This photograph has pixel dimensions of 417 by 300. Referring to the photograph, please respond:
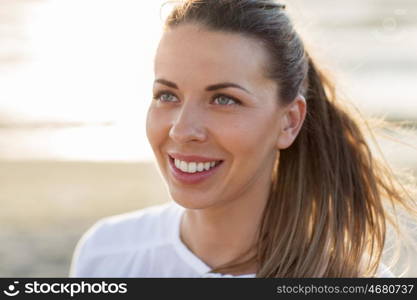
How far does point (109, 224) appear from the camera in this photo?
3.87 m

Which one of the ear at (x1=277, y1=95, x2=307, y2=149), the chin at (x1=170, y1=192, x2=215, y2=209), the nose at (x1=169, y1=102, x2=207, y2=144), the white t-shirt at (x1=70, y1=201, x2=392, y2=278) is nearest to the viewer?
the nose at (x1=169, y1=102, x2=207, y2=144)

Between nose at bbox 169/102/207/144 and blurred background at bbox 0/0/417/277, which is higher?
blurred background at bbox 0/0/417/277

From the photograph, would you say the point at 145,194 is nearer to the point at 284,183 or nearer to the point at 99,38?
the point at 99,38

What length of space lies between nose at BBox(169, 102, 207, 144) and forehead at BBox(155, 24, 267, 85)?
0.40 ft

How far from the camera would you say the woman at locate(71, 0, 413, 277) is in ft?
10.6

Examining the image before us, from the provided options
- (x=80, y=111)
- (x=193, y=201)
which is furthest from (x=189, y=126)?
(x=80, y=111)

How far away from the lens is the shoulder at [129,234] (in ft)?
12.2

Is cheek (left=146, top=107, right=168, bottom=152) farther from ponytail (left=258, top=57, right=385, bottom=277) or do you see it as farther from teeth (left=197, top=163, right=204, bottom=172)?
ponytail (left=258, top=57, right=385, bottom=277)

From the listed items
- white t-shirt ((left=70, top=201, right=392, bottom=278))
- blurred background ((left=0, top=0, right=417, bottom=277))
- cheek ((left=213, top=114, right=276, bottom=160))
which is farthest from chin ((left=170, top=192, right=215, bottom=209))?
blurred background ((left=0, top=0, right=417, bottom=277))

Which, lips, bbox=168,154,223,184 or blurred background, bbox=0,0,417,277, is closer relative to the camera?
lips, bbox=168,154,223,184

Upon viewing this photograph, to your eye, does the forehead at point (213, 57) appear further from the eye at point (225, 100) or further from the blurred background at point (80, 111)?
the blurred background at point (80, 111)

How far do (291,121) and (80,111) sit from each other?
176 inches

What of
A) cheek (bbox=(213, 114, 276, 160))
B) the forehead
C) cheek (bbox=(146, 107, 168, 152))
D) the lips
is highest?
the forehead

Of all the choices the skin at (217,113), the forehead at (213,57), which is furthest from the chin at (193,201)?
the forehead at (213,57)
